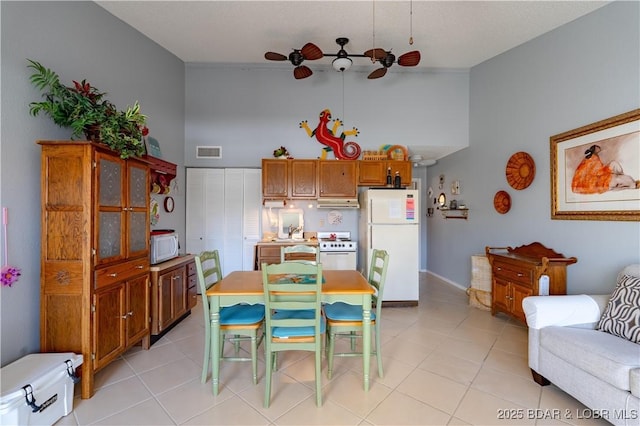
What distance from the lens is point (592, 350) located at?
5.75ft

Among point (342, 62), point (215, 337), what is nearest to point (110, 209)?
point (215, 337)

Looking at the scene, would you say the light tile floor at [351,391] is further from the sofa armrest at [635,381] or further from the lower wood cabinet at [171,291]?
the sofa armrest at [635,381]

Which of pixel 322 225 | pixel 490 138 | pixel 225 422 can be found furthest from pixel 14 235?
pixel 490 138

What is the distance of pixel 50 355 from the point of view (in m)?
1.89

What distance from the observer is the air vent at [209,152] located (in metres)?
4.42

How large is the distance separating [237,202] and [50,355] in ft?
9.62

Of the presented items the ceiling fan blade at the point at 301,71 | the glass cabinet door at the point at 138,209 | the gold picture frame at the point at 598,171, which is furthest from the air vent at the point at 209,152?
the gold picture frame at the point at 598,171

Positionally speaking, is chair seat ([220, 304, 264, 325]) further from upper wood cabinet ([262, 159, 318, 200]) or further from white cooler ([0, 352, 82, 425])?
upper wood cabinet ([262, 159, 318, 200])

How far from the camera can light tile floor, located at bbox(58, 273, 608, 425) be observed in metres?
1.79

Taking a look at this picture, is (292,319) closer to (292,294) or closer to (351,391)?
(292,294)

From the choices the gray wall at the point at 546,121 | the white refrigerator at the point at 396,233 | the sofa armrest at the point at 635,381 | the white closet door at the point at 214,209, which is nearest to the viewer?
the sofa armrest at the point at 635,381

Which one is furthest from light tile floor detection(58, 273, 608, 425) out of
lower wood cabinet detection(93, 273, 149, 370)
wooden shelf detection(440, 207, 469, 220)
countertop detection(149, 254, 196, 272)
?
wooden shelf detection(440, 207, 469, 220)

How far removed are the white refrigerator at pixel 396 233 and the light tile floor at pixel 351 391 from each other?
1.02 metres

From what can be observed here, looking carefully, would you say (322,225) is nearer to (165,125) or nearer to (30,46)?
(165,125)
